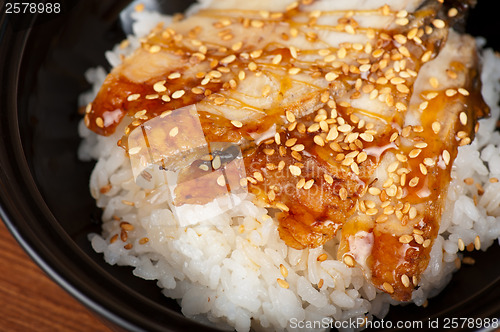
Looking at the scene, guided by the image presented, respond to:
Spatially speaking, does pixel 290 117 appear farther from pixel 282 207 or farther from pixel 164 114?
pixel 164 114

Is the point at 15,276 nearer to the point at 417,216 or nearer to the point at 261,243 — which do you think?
the point at 261,243

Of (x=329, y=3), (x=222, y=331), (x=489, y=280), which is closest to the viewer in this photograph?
(x=222, y=331)

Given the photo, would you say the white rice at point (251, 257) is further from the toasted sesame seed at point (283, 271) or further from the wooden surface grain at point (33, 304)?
the wooden surface grain at point (33, 304)

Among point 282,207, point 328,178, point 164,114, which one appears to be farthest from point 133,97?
point 328,178

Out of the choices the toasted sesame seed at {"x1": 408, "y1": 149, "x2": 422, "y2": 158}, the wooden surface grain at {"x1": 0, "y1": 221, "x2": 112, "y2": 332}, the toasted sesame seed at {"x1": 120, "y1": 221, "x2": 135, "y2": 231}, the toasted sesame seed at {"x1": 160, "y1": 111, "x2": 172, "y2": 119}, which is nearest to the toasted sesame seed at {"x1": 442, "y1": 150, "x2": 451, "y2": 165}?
the toasted sesame seed at {"x1": 408, "y1": 149, "x2": 422, "y2": 158}

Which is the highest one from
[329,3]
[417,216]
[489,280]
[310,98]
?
[329,3]

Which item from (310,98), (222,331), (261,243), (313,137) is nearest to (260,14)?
(310,98)
